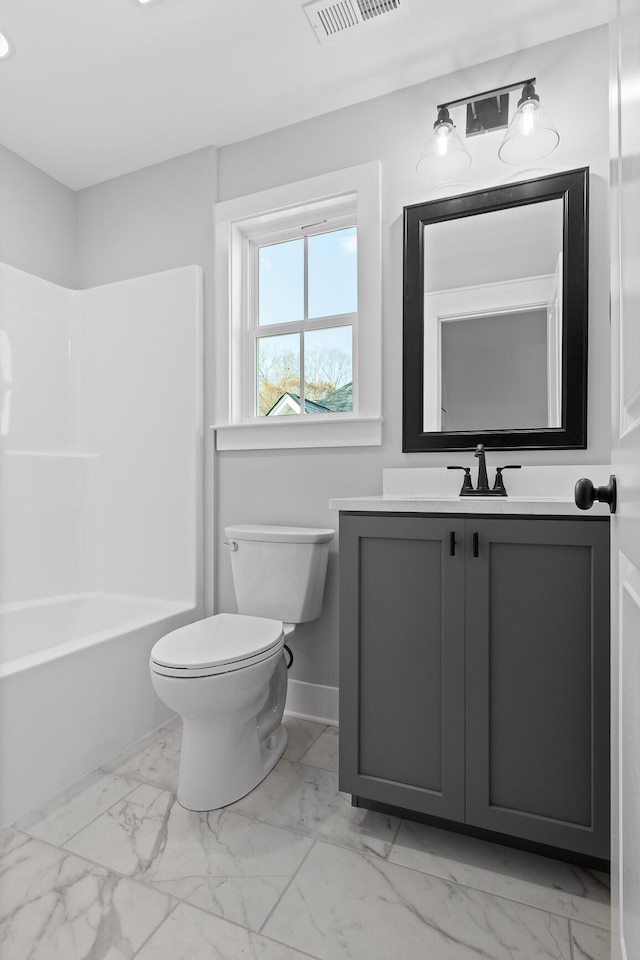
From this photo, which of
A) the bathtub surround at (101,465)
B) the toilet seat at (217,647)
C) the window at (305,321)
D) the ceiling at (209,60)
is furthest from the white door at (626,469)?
the bathtub surround at (101,465)

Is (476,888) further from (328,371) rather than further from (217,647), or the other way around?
(328,371)

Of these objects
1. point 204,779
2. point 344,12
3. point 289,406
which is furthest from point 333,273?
point 204,779

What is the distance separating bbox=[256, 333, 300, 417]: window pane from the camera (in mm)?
2227

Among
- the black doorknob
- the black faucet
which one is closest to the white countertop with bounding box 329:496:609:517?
the black faucet

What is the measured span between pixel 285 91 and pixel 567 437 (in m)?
1.69

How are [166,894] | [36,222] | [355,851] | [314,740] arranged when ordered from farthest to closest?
[36,222] < [314,740] < [355,851] < [166,894]

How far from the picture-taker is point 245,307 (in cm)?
232

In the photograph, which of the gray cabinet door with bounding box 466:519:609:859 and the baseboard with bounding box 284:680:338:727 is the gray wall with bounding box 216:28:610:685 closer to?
the baseboard with bounding box 284:680:338:727

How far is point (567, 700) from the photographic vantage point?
118cm

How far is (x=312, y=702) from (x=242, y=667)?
733mm

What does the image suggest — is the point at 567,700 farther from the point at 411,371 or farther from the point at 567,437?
the point at 411,371

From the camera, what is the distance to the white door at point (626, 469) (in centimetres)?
59

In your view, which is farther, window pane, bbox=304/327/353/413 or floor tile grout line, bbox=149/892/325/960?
window pane, bbox=304/327/353/413

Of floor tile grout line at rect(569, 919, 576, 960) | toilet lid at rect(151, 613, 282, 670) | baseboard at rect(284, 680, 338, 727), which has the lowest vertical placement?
floor tile grout line at rect(569, 919, 576, 960)
